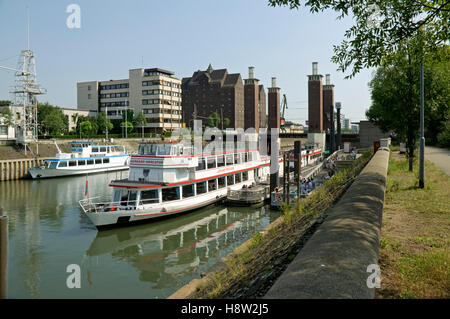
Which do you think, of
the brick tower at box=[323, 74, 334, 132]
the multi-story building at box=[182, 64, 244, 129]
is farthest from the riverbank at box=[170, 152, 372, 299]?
the multi-story building at box=[182, 64, 244, 129]

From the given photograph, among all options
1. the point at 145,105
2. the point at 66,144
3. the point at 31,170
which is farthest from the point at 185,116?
the point at 31,170

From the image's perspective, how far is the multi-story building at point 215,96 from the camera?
342 feet

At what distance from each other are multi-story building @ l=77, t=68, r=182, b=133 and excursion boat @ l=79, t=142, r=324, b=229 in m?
69.8

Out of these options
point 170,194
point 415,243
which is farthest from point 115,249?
point 415,243

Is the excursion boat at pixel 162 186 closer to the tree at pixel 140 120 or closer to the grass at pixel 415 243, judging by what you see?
the grass at pixel 415 243

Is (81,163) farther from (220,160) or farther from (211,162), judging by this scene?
(211,162)

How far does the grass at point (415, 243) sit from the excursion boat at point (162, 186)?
45.2 feet

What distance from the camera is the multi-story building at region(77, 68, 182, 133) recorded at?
94.0m

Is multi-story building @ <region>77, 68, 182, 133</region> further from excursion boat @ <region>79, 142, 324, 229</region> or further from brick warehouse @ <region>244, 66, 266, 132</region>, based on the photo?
excursion boat @ <region>79, 142, 324, 229</region>

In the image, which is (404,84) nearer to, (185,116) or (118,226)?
A: (118,226)

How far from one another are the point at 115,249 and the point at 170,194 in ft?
22.2

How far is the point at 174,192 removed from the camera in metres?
23.5

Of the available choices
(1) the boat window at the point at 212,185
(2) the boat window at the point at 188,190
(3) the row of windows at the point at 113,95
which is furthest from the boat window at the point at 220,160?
(3) the row of windows at the point at 113,95

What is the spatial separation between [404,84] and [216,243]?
1295 cm
